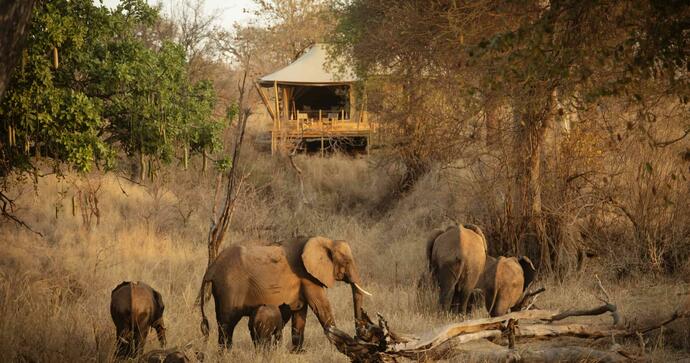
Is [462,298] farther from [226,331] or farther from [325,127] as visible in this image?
[325,127]

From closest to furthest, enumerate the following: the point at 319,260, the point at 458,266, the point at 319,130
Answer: the point at 319,260
the point at 458,266
the point at 319,130

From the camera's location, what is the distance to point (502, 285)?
9.29 m

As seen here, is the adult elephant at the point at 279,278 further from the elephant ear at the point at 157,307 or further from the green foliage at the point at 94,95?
the green foliage at the point at 94,95

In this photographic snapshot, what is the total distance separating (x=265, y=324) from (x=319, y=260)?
0.85 metres

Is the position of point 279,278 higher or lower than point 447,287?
higher

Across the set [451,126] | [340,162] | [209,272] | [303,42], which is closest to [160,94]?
[209,272]

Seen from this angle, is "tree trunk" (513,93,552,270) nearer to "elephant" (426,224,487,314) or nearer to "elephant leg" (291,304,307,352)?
"elephant" (426,224,487,314)

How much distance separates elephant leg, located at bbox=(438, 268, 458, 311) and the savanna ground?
6.9 inches

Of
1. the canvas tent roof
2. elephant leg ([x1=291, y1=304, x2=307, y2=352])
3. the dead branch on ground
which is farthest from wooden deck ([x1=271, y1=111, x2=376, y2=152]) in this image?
the dead branch on ground

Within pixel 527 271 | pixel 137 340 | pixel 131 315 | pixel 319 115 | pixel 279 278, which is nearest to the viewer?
pixel 131 315

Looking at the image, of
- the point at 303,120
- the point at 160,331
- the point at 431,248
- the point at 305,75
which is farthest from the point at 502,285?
the point at 305,75

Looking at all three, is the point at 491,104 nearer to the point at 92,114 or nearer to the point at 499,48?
the point at 92,114

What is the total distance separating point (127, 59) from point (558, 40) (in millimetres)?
5216

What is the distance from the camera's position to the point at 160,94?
943 centimetres
